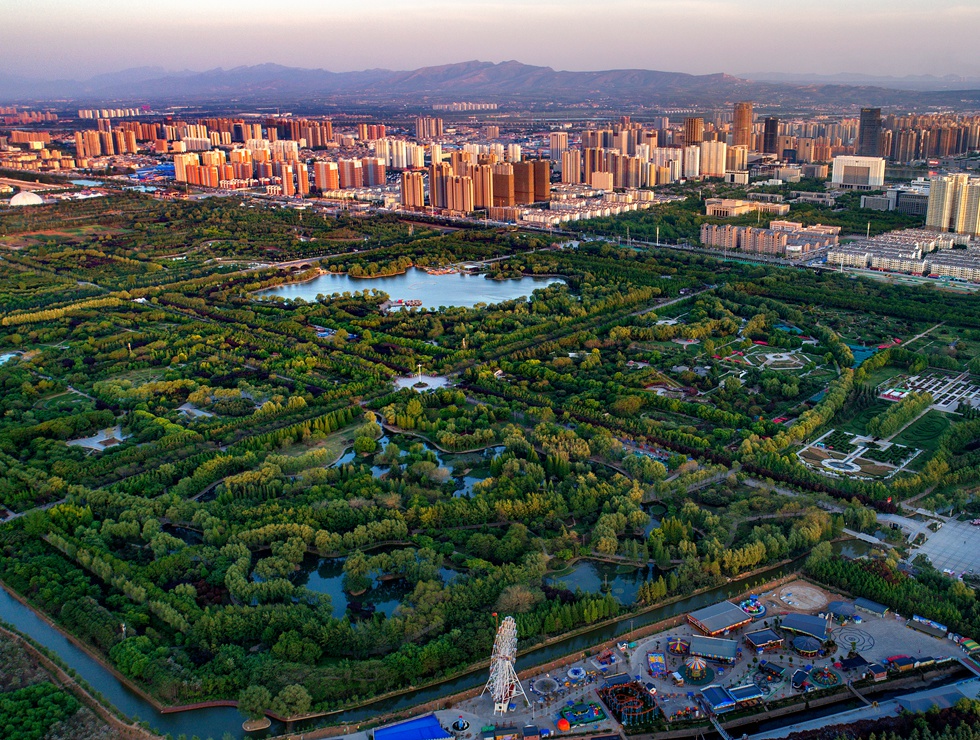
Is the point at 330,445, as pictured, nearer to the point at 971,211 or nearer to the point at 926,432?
the point at 926,432

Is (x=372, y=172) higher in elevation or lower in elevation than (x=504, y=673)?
higher

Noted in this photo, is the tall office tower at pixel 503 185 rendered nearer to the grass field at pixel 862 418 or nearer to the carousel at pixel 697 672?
the grass field at pixel 862 418

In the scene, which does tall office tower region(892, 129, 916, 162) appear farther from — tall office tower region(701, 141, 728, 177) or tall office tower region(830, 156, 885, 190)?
tall office tower region(701, 141, 728, 177)

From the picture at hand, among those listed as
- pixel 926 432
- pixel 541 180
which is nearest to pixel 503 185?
pixel 541 180

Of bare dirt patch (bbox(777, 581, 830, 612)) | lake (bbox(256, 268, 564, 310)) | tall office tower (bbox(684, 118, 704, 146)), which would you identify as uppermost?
tall office tower (bbox(684, 118, 704, 146))

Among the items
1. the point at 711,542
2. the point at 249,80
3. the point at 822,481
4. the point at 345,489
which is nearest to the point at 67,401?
the point at 345,489

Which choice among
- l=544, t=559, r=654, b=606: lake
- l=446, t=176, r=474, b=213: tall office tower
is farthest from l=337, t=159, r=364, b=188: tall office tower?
l=544, t=559, r=654, b=606: lake

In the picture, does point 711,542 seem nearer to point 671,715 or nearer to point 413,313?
point 671,715
